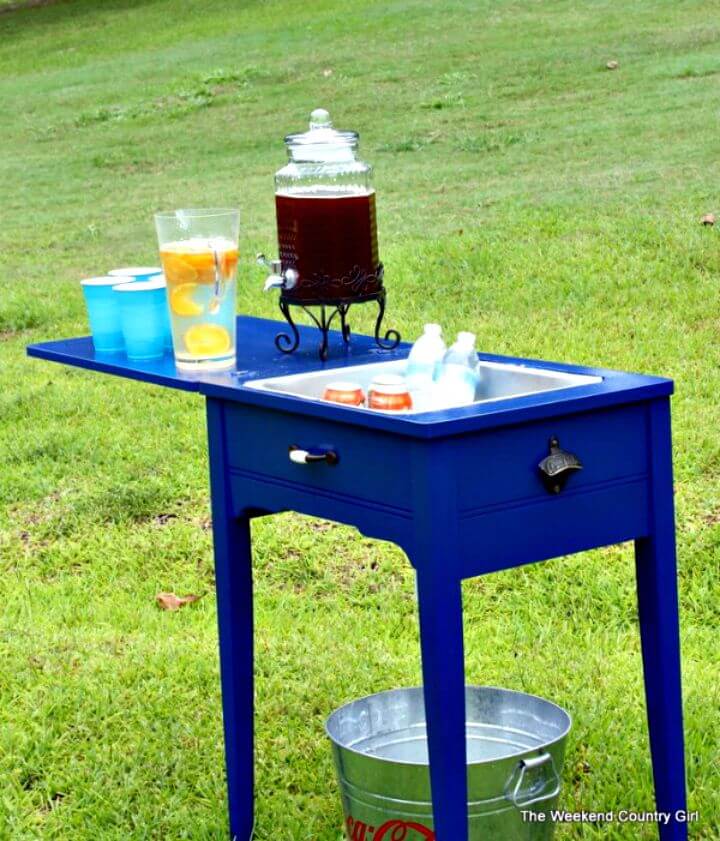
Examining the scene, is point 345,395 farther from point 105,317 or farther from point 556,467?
point 105,317

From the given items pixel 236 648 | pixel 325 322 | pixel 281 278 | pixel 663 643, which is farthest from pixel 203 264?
pixel 663 643

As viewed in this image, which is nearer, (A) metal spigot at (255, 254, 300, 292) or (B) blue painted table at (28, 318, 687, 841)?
(B) blue painted table at (28, 318, 687, 841)

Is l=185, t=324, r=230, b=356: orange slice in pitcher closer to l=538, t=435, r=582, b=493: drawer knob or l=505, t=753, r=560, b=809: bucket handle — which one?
l=538, t=435, r=582, b=493: drawer knob

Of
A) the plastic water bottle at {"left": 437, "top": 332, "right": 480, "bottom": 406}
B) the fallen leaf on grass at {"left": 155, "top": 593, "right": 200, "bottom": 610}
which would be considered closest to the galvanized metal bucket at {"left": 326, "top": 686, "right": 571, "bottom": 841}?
the plastic water bottle at {"left": 437, "top": 332, "right": 480, "bottom": 406}

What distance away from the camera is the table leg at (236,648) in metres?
2.91

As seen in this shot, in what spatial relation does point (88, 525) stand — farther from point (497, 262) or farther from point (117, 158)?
point (117, 158)

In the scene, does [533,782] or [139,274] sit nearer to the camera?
[533,782]

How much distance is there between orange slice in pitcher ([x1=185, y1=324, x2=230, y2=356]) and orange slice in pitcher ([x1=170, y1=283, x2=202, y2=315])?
32mm

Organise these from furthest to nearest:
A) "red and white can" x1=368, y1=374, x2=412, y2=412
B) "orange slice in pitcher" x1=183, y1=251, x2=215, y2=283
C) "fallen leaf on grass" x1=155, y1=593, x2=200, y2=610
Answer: "fallen leaf on grass" x1=155, y1=593, x2=200, y2=610 < "orange slice in pitcher" x1=183, y1=251, x2=215, y2=283 < "red and white can" x1=368, y1=374, x2=412, y2=412

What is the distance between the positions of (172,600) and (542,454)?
2.21 meters

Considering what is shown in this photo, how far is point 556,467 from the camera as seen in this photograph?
2.46m

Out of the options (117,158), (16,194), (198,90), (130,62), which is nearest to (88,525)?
(16,194)

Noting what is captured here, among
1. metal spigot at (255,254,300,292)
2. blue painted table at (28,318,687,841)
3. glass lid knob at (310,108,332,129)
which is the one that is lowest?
blue painted table at (28,318,687,841)

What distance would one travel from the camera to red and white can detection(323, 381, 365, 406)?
2.60m
